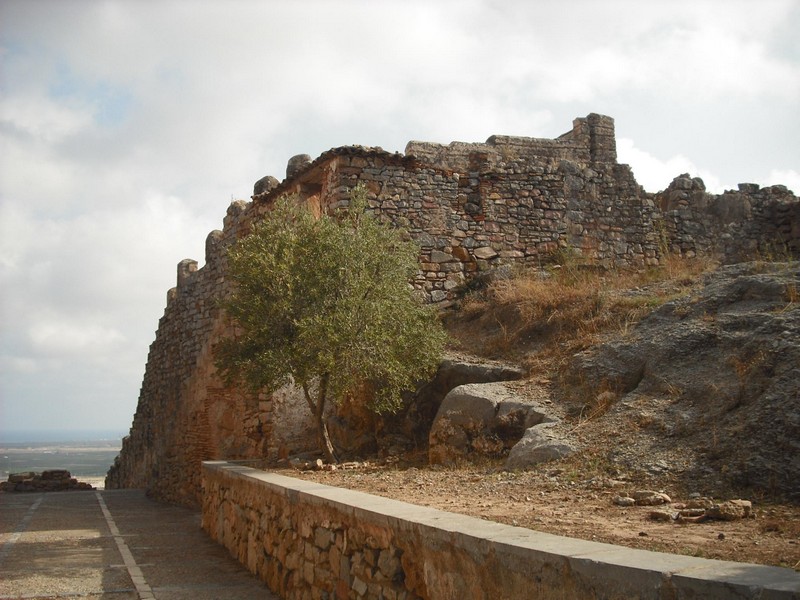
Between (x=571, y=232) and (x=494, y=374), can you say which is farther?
(x=571, y=232)

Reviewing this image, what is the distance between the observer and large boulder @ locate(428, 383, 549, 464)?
773cm

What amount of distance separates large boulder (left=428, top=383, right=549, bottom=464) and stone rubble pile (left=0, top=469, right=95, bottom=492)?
13.4 meters

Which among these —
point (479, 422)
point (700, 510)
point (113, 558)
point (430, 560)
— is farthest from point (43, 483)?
point (700, 510)

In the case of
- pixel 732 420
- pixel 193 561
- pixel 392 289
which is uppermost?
pixel 392 289

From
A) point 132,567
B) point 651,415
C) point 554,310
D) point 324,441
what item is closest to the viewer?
point 651,415

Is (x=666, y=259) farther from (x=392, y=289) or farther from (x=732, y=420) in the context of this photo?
(x=732, y=420)

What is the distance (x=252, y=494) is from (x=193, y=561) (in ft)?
4.01

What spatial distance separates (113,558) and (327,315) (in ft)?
11.4

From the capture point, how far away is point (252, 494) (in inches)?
309

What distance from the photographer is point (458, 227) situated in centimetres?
1249

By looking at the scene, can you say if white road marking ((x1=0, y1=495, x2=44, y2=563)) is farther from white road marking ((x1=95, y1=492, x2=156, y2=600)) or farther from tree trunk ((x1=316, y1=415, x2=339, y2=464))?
tree trunk ((x1=316, y1=415, x2=339, y2=464))

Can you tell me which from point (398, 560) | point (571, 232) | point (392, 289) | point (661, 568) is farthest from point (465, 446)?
point (571, 232)

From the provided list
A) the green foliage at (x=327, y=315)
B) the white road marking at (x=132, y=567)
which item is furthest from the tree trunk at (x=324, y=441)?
the white road marking at (x=132, y=567)

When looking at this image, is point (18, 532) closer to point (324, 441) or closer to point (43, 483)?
point (324, 441)
